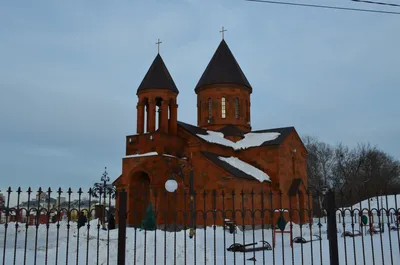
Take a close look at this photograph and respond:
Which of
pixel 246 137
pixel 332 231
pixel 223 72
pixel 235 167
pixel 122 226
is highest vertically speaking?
pixel 223 72

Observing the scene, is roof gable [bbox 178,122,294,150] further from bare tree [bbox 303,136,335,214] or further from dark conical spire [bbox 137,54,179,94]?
bare tree [bbox 303,136,335,214]

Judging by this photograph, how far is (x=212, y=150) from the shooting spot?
25.9m

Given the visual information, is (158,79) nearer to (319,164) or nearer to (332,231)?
(332,231)

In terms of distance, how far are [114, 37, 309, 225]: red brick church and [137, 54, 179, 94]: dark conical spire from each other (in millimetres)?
62

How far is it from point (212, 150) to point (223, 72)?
22.5ft

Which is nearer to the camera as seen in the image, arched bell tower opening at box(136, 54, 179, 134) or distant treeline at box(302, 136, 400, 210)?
arched bell tower opening at box(136, 54, 179, 134)

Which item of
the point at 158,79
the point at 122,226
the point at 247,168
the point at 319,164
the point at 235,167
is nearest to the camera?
the point at 122,226

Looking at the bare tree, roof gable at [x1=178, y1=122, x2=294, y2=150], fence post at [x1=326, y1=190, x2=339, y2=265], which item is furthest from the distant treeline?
fence post at [x1=326, y1=190, x2=339, y2=265]

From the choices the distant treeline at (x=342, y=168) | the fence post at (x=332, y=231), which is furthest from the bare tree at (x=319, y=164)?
the fence post at (x=332, y=231)

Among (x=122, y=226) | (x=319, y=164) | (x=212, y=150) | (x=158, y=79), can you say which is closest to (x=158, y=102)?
(x=158, y=79)

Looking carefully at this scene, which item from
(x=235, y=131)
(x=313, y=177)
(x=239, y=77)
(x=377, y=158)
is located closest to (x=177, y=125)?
(x=235, y=131)

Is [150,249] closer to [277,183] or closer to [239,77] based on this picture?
[277,183]

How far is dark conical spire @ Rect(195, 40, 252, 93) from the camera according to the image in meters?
29.3

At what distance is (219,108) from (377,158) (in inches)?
1400
